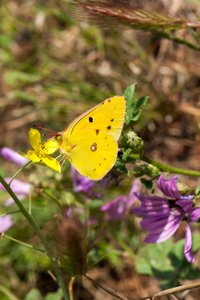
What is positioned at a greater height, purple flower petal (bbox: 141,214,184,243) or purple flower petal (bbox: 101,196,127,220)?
purple flower petal (bbox: 141,214,184,243)

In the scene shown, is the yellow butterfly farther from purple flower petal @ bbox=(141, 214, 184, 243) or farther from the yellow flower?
purple flower petal @ bbox=(141, 214, 184, 243)

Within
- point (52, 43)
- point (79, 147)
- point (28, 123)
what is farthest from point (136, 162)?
point (52, 43)

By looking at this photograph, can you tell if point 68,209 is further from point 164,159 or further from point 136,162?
point 164,159

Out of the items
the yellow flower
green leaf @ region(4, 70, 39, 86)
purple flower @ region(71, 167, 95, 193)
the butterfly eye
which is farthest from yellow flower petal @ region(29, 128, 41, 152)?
green leaf @ region(4, 70, 39, 86)

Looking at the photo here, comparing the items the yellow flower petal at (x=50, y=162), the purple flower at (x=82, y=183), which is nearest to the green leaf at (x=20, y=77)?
the purple flower at (x=82, y=183)

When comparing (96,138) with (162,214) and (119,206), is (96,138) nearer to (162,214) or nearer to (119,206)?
(162,214)
